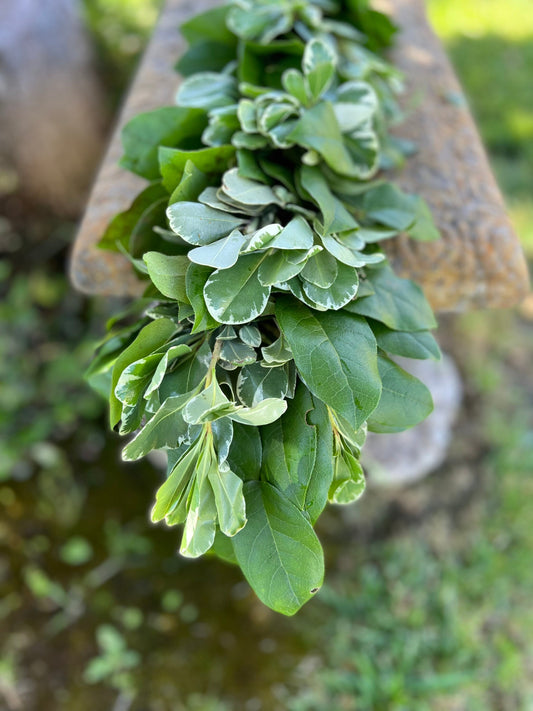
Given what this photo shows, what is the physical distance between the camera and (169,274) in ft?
1.64

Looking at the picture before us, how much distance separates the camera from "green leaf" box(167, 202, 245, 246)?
51 cm

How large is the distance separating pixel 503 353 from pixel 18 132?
1515mm

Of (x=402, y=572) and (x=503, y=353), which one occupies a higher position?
(x=503, y=353)

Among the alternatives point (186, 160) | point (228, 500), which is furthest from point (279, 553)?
point (186, 160)

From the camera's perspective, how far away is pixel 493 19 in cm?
238

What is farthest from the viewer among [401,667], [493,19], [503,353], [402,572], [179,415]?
[493,19]

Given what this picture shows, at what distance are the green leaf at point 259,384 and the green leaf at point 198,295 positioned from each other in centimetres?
6

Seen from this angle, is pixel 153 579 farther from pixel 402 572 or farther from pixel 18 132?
pixel 18 132

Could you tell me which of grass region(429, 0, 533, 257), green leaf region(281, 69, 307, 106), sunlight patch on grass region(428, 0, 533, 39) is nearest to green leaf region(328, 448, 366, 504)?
green leaf region(281, 69, 307, 106)

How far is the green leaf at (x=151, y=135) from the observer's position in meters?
0.65

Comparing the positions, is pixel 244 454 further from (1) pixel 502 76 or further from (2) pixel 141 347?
(1) pixel 502 76

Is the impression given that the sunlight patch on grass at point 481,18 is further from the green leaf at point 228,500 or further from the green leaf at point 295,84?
the green leaf at point 228,500

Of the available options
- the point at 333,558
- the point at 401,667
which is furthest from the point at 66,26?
the point at 401,667

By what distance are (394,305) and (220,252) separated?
20 centimetres
